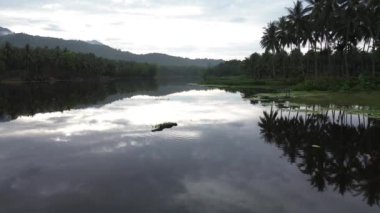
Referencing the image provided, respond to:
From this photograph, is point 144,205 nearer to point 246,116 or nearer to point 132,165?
point 132,165

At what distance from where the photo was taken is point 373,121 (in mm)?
38469

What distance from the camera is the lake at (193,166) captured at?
1712 cm

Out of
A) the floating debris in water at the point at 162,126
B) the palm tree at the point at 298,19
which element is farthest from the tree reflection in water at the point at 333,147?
the palm tree at the point at 298,19

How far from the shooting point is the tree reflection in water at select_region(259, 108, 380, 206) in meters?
19.9

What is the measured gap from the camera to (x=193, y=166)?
23.6 meters

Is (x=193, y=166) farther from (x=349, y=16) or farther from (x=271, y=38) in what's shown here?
(x=271, y=38)

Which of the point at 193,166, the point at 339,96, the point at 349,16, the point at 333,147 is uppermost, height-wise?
the point at 349,16

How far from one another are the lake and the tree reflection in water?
0.06 m

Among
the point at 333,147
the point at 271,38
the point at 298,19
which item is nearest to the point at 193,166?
the point at 333,147

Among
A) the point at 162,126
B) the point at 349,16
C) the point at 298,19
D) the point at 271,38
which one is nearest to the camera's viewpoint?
the point at 162,126

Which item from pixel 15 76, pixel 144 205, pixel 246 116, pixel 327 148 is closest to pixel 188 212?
pixel 144 205

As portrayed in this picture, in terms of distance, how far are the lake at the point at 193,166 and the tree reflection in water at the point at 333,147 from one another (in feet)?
0.21

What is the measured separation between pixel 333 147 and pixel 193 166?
418 inches

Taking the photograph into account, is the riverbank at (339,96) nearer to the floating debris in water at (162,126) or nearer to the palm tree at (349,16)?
the palm tree at (349,16)
